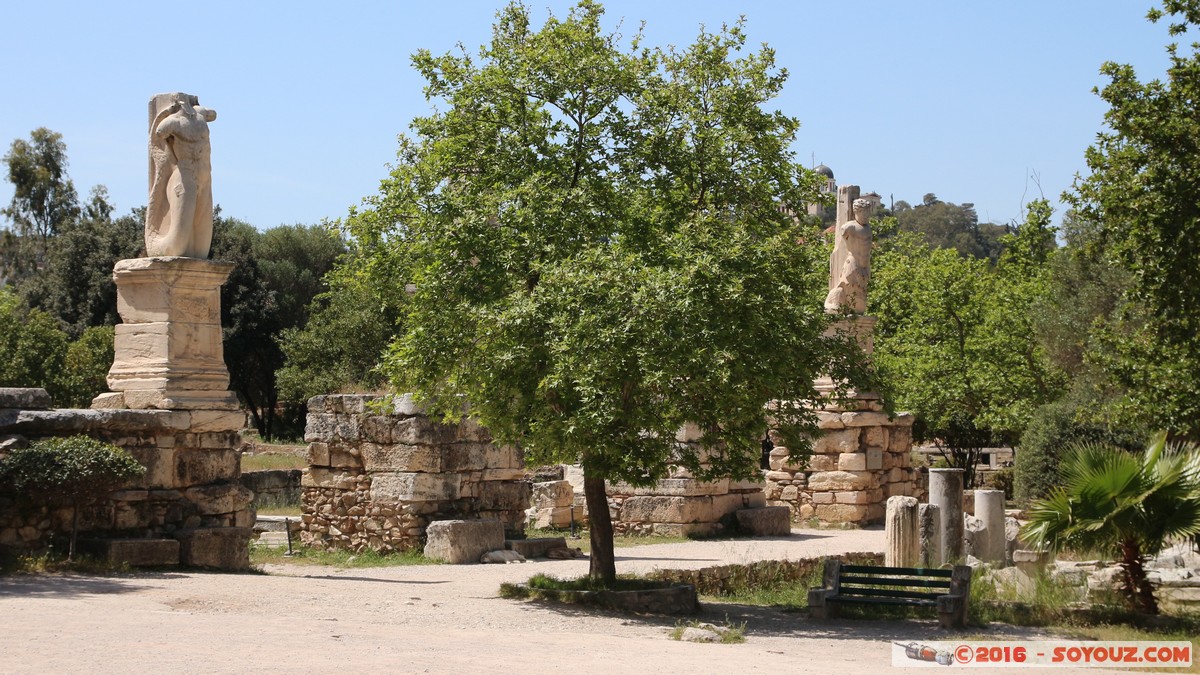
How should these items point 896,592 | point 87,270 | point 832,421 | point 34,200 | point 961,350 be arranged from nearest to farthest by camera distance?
point 896,592 → point 832,421 → point 961,350 → point 87,270 → point 34,200

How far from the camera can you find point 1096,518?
12.1 meters

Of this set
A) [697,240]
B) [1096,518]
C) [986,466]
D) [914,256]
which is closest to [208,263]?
[697,240]

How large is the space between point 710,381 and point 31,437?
250 inches

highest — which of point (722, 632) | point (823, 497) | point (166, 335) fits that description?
point (166, 335)

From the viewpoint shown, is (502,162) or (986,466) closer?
(502,162)

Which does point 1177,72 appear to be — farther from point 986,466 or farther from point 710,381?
point 986,466

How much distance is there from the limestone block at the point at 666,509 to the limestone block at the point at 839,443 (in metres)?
3.53

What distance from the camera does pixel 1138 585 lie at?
40.4 feet

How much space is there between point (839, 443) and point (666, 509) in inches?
167

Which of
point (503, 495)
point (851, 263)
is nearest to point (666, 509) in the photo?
point (503, 495)

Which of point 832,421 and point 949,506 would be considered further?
point 832,421

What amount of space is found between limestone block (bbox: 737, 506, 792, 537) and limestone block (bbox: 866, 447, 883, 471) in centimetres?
287

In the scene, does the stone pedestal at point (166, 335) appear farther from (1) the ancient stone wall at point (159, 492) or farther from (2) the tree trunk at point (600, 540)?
(2) the tree trunk at point (600, 540)

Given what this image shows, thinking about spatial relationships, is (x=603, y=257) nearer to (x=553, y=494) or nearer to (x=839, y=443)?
(x=553, y=494)
